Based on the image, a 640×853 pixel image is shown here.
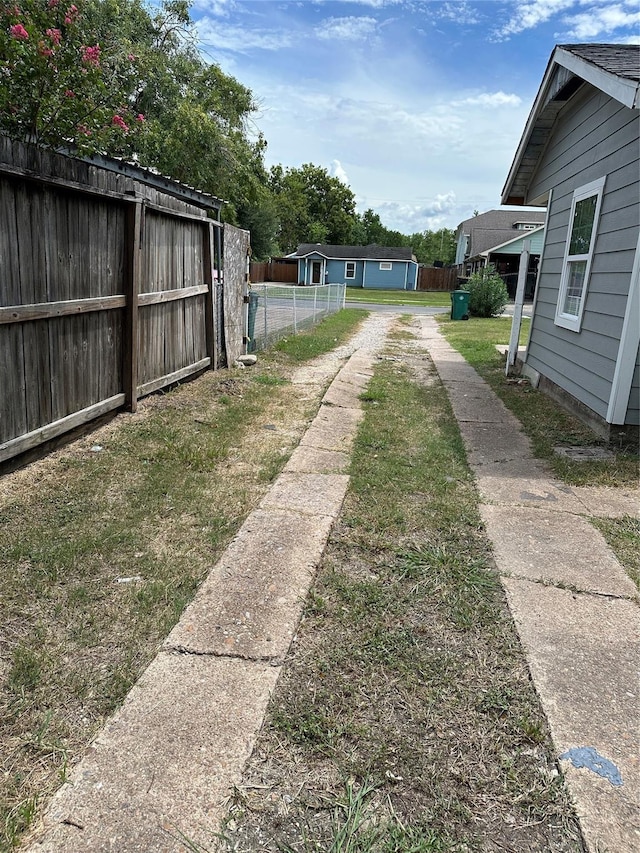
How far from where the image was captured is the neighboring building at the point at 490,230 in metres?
36.7

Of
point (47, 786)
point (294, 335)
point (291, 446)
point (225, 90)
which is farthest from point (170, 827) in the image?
point (225, 90)

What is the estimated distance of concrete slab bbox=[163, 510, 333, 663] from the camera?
7.36 ft

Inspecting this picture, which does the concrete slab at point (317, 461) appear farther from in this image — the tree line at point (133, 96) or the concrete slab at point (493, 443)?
the tree line at point (133, 96)

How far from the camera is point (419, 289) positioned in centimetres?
4394

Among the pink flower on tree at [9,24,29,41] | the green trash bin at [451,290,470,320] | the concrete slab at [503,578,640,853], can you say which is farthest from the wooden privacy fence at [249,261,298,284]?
the concrete slab at [503,578,640,853]

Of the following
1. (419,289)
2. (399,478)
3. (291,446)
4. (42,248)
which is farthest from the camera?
(419,289)

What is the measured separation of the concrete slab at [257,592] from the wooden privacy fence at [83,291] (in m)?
1.82

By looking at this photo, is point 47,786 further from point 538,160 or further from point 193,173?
point 193,173

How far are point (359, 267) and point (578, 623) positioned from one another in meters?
44.1

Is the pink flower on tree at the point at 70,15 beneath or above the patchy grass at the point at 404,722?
above

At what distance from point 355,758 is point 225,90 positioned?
79.7 ft

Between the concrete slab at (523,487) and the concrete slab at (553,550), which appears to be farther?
the concrete slab at (523,487)

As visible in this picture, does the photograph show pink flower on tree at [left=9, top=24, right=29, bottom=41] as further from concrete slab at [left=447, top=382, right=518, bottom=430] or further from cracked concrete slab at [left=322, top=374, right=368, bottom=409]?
concrete slab at [left=447, top=382, right=518, bottom=430]

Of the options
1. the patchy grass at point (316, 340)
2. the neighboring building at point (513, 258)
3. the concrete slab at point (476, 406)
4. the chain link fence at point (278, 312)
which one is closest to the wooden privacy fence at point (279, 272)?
the neighboring building at point (513, 258)
